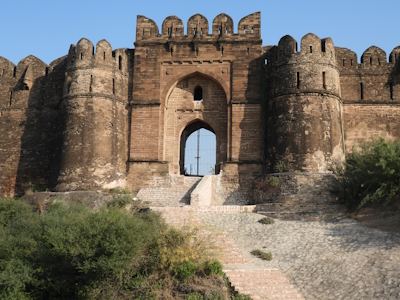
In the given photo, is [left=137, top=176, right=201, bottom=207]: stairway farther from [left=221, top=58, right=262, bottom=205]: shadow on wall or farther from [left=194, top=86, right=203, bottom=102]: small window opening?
[left=194, top=86, right=203, bottom=102]: small window opening

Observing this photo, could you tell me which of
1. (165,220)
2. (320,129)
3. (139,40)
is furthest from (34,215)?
(320,129)

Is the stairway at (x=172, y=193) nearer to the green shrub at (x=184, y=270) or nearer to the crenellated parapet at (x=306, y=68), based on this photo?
the crenellated parapet at (x=306, y=68)

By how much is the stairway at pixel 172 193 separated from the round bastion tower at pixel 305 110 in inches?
113

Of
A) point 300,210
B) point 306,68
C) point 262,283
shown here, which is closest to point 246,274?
point 262,283

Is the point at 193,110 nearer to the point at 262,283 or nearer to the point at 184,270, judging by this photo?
the point at 184,270

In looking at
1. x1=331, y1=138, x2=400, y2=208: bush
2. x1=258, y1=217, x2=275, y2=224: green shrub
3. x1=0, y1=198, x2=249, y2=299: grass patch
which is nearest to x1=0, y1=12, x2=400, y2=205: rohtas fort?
x1=331, y1=138, x2=400, y2=208: bush

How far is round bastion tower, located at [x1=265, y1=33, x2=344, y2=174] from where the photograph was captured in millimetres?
17203

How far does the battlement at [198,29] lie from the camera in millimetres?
19625

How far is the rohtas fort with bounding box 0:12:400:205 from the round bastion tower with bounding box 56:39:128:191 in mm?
37

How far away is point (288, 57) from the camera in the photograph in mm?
18203

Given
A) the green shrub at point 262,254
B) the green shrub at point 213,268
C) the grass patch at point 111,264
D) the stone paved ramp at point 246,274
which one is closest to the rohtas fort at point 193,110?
the stone paved ramp at point 246,274

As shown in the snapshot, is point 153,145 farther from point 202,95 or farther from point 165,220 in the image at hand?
point 165,220

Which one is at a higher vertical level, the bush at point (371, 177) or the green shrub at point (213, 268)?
the bush at point (371, 177)

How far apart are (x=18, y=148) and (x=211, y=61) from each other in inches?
322
